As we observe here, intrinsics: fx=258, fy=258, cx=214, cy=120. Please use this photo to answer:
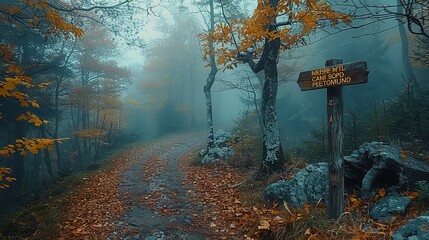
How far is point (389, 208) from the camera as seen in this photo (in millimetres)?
4332

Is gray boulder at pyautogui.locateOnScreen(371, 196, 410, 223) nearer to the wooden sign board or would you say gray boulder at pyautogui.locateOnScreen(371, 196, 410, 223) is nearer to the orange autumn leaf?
the orange autumn leaf

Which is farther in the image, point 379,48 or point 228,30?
point 379,48

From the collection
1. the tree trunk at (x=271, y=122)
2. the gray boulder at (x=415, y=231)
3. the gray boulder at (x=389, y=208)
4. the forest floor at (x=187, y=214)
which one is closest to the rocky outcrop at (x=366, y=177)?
the forest floor at (x=187, y=214)

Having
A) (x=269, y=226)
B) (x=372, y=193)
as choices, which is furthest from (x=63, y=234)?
(x=372, y=193)

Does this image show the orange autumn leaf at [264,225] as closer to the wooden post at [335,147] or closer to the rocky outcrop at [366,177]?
the wooden post at [335,147]

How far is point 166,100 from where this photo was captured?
33938mm

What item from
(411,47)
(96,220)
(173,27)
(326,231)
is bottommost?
(96,220)

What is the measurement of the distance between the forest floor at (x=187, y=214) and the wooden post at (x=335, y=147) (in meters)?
0.33

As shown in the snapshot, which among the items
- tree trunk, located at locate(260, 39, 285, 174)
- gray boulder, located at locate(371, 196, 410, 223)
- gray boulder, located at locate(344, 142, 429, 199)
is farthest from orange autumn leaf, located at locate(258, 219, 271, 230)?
tree trunk, located at locate(260, 39, 285, 174)

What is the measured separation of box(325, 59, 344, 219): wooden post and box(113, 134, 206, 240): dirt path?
8.48 ft

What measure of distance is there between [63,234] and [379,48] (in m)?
25.4

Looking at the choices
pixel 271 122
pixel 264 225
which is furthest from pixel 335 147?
pixel 271 122

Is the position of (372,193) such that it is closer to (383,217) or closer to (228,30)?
(383,217)

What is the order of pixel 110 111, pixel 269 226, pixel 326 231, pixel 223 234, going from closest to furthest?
pixel 326 231
pixel 269 226
pixel 223 234
pixel 110 111
